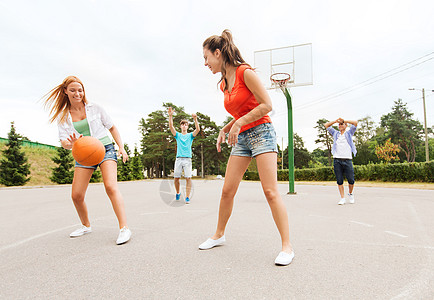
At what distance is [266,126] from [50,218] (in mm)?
4455

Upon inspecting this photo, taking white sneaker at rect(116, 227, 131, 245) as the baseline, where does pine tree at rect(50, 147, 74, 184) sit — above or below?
above

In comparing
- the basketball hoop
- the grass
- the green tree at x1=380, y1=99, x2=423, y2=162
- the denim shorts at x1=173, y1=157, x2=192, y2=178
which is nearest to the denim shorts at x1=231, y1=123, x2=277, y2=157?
the denim shorts at x1=173, y1=157, x2=192, y2=178

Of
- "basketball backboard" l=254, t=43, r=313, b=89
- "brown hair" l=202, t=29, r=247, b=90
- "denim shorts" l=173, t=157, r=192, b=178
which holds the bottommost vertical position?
"denim shorts" l=173, t=157, r=192, b=178

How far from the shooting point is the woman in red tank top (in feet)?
8.18

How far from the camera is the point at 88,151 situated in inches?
124

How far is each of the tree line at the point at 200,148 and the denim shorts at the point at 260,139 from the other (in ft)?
93.4

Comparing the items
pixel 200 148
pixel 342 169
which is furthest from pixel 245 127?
pixel 200 148

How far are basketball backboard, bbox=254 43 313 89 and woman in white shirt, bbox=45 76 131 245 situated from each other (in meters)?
9.32

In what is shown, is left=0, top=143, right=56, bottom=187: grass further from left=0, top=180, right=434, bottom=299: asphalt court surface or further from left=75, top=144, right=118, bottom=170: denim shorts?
left=75, top=144, right=118, bottom=170: denim shorts

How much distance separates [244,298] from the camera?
176 centimetres

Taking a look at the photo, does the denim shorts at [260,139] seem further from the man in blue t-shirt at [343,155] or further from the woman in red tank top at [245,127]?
the man in blue t-shirt at [343,155]

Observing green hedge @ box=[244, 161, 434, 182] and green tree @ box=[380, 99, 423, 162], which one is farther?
green tree @ box=[380, 99, 423, 162]

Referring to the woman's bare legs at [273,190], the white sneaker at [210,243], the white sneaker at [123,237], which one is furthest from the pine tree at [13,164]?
the woman's bare legs at [273,190]

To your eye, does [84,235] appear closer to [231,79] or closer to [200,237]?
[200,237]
